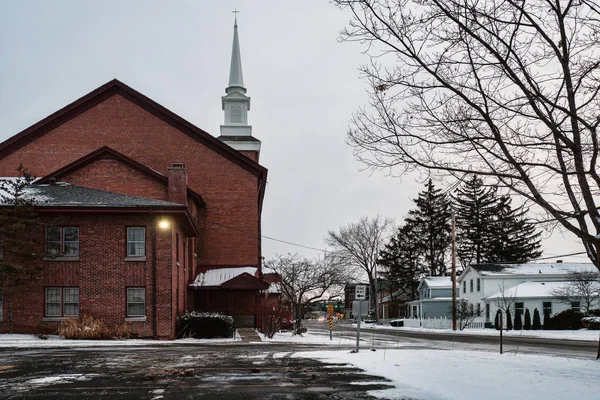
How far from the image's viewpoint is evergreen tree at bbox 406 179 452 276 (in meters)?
78.6

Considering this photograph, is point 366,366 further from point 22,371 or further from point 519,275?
point 519,275

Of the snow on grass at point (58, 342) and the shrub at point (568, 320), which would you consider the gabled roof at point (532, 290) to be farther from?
the snow on grass at point (58, 342)

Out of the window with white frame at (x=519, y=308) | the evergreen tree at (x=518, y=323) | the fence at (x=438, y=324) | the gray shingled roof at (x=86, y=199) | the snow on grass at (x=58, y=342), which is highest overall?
the gray shingled roof at (x=86, y=199)

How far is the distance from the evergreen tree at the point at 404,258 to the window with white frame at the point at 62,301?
55980mm

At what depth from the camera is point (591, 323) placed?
41469 mm

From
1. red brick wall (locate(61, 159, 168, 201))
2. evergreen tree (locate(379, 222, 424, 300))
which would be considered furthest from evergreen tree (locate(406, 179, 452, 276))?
red brick wall (locate(61, 159, 168, 201))

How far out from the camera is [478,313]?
55.2m

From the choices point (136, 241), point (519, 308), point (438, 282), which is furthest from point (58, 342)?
point (438, 282)

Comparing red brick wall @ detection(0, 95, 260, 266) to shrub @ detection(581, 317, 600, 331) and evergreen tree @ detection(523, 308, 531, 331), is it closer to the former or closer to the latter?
evergreen tree @ detection(523, 308, 531, 331)

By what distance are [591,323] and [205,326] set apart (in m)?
27.2

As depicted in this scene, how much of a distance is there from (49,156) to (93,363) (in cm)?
2355

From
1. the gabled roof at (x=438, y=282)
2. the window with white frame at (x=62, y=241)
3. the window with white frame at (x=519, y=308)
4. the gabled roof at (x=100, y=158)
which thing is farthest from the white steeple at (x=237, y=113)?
the window with white frame at (x=62, y=241)

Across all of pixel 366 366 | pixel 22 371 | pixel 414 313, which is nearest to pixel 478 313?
pixel 414 313

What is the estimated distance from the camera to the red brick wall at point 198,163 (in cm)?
3653
